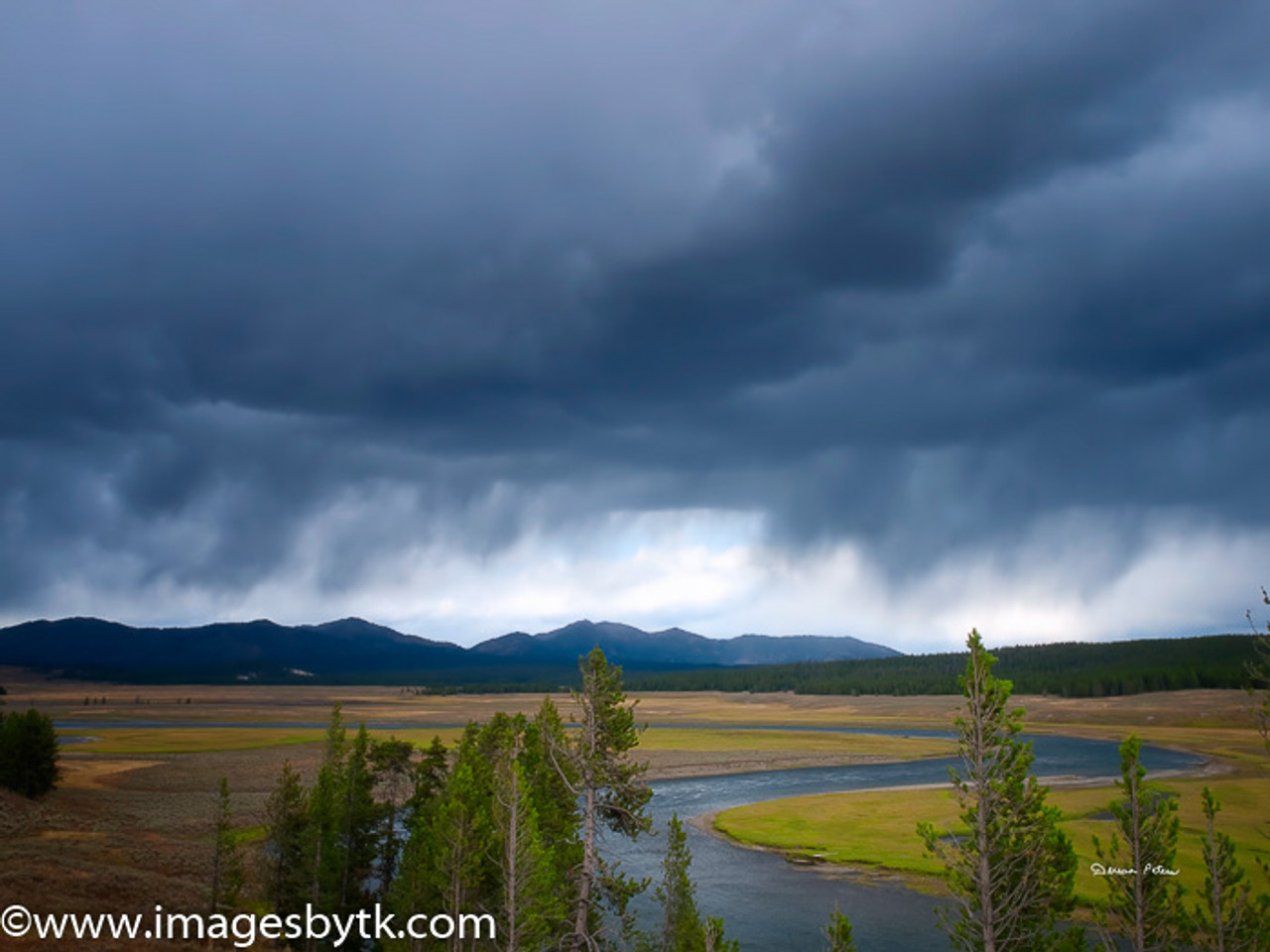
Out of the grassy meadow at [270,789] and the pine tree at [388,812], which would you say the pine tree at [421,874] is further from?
the grassy meadow at [270,789]

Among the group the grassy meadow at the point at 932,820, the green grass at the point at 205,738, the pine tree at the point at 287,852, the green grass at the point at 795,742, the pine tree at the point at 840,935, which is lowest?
the green grass at the point at 795,742

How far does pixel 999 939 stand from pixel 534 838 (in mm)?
14469

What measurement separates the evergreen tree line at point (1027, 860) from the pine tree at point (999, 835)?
3cm

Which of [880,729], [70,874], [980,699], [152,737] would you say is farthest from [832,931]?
[880,729]

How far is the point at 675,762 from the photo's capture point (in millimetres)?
122188

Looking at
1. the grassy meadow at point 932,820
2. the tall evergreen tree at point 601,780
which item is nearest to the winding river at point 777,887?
the tall evergreen tree at point 601,780

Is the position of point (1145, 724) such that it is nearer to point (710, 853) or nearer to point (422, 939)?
point (710, 853)

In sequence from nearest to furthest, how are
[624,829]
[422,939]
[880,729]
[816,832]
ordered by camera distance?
[624,829], [422,939], [816,832], [880,729]

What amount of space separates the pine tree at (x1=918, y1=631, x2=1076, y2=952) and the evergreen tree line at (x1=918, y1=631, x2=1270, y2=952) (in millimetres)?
27

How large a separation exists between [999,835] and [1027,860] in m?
1.83

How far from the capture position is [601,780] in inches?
1038

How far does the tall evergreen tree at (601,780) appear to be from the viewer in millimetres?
25938

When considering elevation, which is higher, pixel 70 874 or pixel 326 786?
pixel 326 786

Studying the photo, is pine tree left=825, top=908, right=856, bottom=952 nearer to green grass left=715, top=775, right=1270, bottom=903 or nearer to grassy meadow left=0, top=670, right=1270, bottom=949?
grassy meadow left=0, top=670, right=1270, bottom=949
